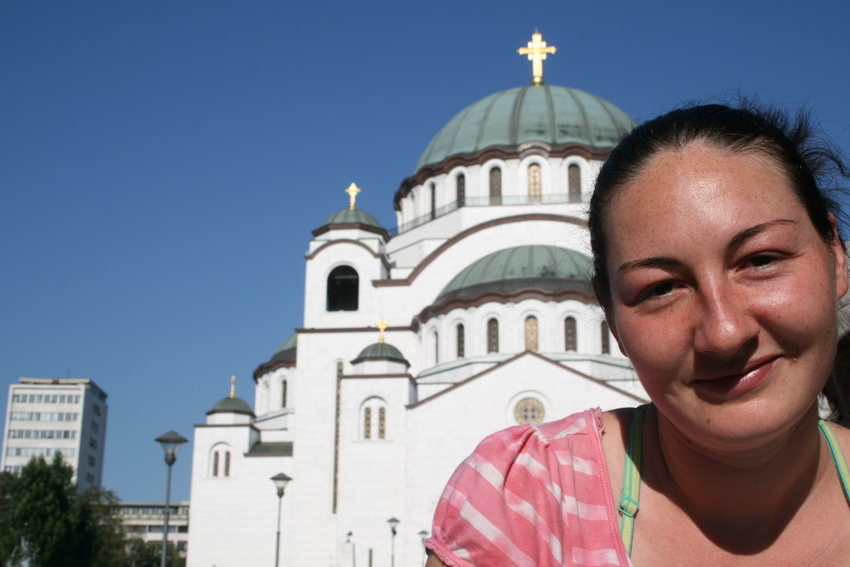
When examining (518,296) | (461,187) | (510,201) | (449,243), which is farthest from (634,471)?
(461,187)

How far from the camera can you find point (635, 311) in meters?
1.29

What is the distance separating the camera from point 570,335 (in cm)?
2459

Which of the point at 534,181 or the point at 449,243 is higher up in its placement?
the point at 534,181

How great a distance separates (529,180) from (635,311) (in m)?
29.1

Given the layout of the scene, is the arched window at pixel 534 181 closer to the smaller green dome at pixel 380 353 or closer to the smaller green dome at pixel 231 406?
the smaller green dome at pixel 380 353

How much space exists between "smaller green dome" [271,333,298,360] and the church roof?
206 inches

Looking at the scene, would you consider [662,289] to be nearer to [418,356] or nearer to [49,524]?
[418,356]

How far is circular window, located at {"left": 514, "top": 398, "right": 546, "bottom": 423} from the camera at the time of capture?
74.9 feet

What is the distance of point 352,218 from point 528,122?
23.6 feet

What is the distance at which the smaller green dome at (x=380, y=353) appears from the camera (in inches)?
989

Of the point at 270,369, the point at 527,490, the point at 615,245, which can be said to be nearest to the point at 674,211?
the point at 615,245

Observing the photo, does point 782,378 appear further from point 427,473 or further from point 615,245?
point 427,473

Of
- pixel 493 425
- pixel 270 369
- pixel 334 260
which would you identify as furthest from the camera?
pixel 270 369

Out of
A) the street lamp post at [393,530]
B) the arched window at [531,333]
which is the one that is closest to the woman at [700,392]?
the street lamp post at [393,530]
